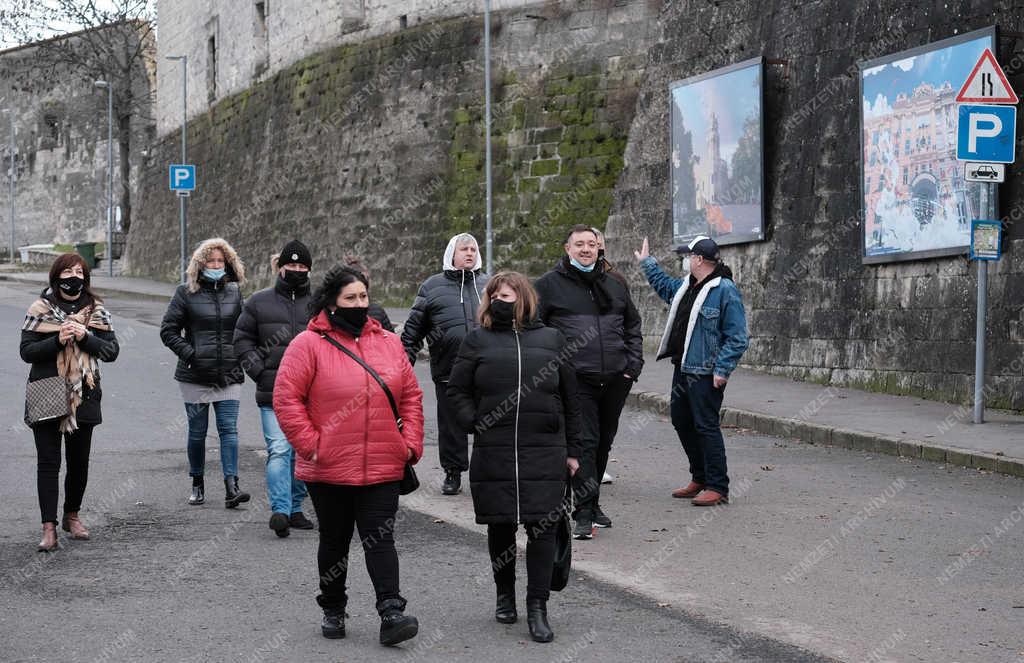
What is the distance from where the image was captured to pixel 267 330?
862 cm

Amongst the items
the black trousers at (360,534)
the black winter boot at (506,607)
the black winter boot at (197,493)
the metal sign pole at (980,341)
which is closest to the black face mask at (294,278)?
the black winter boot at (197,493)

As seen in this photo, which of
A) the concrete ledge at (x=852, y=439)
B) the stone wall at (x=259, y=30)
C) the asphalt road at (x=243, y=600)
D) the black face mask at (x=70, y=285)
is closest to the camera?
the asphalt road at (x=243, y=600)

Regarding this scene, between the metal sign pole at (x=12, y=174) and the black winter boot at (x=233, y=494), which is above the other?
the metal sign pole at (x=12, y=174)

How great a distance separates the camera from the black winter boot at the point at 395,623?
5773mm

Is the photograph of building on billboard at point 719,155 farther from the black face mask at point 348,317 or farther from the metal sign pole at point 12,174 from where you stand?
the metal sign pole at point 12,174

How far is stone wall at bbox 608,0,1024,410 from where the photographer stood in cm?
1398

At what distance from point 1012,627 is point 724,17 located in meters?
13.9

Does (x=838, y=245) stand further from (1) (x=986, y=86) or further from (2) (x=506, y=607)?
(2) (x=506, y=607)

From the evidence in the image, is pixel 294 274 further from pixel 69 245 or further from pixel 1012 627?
pixel 69 245

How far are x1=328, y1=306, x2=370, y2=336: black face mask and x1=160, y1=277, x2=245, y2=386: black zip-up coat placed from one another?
318cm

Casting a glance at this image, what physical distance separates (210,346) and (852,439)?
19.0 feet

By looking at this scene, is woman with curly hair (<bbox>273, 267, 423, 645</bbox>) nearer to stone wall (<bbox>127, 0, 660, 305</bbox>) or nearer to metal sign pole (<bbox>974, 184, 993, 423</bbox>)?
metal sign pole (<bbox>974, 184, 993, 423</bbox>)

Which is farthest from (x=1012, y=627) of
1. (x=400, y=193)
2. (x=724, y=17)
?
(x=400, y=193)

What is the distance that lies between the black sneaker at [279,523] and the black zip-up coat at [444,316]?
182 cm
